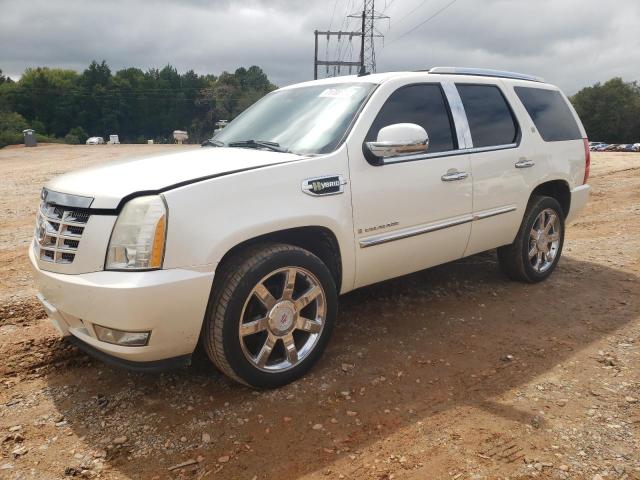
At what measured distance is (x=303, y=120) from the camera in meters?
3.61

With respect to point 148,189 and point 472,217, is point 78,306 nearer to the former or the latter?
point 148,189

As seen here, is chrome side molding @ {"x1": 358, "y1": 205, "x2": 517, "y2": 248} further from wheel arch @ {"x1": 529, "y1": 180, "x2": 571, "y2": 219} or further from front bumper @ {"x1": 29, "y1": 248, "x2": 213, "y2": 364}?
front bumper @ {"x1": 29, "y1": 248, "x2": 213, "y2": 364}

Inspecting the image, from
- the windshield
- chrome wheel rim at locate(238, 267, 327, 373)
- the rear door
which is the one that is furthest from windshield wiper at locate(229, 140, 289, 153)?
the rear door

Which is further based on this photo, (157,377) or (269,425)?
(157,377)

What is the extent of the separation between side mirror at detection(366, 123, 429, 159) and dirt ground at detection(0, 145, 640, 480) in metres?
1.37

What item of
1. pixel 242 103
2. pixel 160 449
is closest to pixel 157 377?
pixel 160 449

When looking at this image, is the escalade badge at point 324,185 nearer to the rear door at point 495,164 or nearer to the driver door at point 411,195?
the driver door at point 411,195

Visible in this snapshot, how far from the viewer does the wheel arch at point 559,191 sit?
194 inches

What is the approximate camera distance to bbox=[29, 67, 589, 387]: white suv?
256 cm

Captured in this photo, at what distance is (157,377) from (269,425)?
2.86 feet

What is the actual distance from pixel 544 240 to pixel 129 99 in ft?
342

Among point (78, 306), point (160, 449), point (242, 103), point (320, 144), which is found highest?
point (242, 103)

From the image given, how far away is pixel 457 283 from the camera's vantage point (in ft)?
16.2

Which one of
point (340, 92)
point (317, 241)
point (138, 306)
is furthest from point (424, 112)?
point (138, 306)
